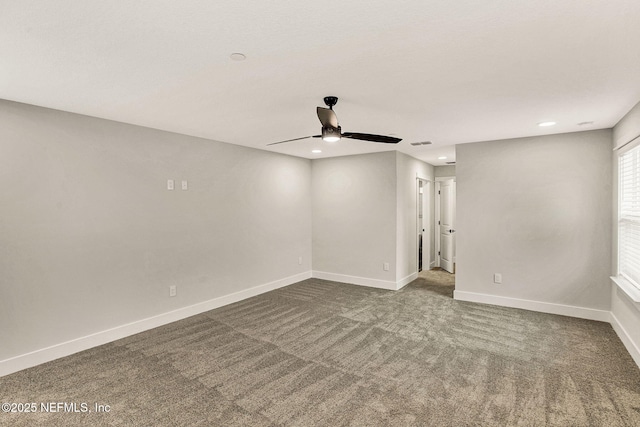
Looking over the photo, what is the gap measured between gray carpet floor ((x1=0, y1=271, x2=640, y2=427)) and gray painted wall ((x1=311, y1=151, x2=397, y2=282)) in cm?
157

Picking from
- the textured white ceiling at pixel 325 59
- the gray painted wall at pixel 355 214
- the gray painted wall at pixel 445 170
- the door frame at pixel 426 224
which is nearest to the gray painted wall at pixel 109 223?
the textured white ceiling at pixel 325 59

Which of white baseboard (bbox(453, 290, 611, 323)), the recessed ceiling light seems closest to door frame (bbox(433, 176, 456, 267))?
white baseboard (bbox(453, 290, 611, 323))

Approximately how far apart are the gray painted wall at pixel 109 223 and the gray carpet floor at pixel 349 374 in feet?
1.44

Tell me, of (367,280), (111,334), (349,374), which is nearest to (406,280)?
(367,280)

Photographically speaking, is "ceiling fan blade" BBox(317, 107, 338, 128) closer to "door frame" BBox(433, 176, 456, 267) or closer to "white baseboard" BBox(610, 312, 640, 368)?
"white baseboard" BBox(610, 312, 640, 368)

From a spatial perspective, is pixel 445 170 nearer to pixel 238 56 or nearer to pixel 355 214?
pixel 355 214

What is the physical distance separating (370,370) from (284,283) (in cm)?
310

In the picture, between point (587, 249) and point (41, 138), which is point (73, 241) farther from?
point (587, 249)

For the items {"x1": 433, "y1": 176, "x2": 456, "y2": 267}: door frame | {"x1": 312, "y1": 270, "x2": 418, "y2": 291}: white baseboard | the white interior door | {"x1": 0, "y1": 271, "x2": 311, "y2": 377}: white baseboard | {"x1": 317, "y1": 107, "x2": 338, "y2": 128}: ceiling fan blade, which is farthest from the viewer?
{"x1": 433, "y1": 176, "x2": 456, "y2": 267}: door frame

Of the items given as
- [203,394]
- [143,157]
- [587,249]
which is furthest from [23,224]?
[587,249]

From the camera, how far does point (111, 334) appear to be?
3.46m

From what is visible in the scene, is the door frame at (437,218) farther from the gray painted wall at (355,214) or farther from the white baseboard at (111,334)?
the white baseboard at (111,334)

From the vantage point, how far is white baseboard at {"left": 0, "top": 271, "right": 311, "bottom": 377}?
287 centimetres

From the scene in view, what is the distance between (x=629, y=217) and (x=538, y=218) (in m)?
0.99
